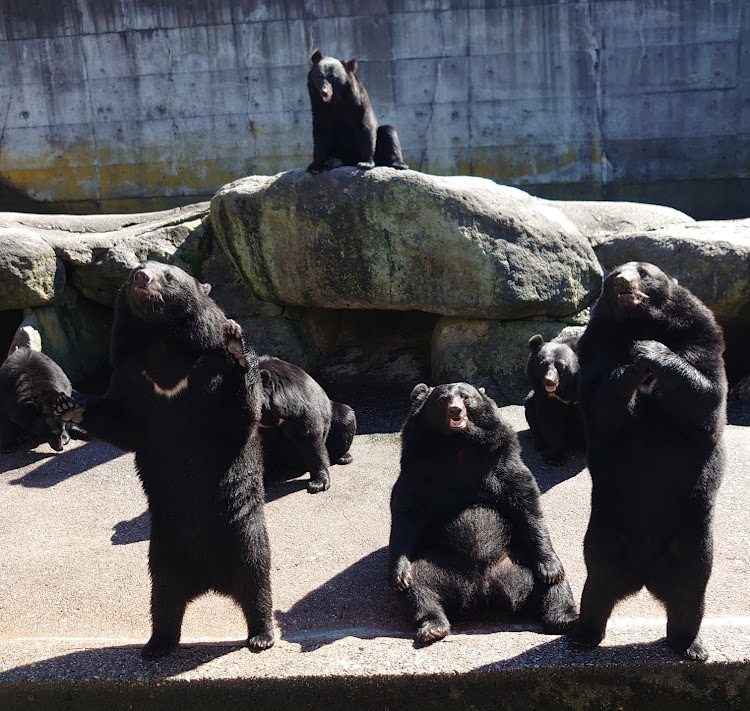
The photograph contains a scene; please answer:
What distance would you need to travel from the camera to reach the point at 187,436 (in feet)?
12.7

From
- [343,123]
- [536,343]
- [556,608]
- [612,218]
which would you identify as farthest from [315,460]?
[612,218]

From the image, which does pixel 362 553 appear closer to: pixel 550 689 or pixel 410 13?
pixel 550 689

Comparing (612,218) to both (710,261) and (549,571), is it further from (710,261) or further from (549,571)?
(549,571)

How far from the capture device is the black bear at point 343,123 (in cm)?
930

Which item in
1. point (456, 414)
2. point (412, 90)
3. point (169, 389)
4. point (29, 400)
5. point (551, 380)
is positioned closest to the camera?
point (169, 389)

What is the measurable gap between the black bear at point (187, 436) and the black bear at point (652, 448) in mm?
1584

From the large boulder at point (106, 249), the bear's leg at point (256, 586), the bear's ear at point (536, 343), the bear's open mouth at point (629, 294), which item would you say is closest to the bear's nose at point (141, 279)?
the bear's leg at point (256, 586)

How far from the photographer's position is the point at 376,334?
1119 centimetres

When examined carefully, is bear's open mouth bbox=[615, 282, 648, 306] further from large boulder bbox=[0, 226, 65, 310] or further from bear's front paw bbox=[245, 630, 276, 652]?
large boulder bbox=[0, 226, 65, 310]

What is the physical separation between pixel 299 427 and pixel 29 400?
2.93 m

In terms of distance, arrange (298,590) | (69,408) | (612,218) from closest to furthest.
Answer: (69,408) → (298,590) → (612,218)

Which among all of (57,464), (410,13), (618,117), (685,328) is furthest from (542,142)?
(685,328)

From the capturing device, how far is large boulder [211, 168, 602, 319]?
9273 millimetres

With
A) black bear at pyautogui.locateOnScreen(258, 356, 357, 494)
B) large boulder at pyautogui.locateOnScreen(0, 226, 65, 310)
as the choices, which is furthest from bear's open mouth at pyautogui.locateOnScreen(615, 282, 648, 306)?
large boulder at pyautogui.locateOnScreen(0, 226, 65, 310)
